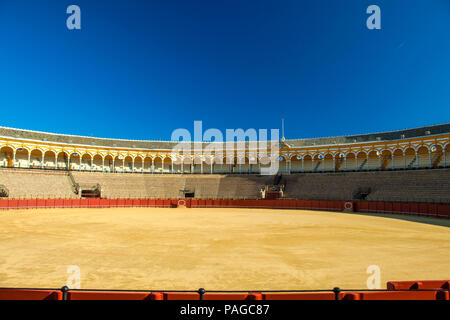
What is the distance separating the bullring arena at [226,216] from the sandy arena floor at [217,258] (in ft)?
0.22

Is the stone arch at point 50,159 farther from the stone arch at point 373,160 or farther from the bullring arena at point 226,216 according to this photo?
the stone arch at point 373,160

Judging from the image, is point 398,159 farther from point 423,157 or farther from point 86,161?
point 86,161

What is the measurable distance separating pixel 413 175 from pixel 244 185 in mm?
25406

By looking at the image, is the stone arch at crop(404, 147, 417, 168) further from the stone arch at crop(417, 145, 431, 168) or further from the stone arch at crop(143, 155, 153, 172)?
the stone arch at crop(143, 155, 153, 172)

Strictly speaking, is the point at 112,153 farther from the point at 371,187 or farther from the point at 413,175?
the point at 413,175

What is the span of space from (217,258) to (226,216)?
53.4 ft

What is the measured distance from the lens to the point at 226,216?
2633 centimetres

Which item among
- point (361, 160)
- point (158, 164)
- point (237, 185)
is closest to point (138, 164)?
point (158, 164)

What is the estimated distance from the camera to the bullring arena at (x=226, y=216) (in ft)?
26.8

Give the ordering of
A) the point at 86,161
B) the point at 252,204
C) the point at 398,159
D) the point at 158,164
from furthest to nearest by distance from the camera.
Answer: the point at 158,164
the point at 86,161
the point at 398,159
the point at 252,204

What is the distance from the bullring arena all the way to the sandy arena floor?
0.07 m

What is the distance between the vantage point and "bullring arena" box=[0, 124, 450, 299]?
26.8 ft

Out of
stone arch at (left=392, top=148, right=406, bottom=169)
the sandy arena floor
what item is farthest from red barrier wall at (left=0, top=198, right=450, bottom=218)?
stone arch at (left=392, top=148, right=406, bottom=169)
